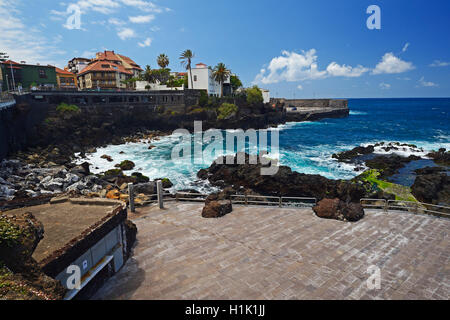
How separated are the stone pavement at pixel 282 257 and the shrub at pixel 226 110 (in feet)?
186

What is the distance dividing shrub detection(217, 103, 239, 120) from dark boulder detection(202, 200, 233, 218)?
184 ft

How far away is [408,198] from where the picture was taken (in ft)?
76.9

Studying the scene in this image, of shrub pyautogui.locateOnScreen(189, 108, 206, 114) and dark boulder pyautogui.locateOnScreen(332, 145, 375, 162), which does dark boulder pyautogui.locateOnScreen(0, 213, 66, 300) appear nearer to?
dark boulder pyautogui.locateOnScreen(332, 145, 375, 162)

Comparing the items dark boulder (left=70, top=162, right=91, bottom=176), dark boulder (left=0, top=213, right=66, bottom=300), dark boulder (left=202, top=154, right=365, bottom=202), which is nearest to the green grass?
dark boulder (left=202, top=154, right=365, bottom=202)

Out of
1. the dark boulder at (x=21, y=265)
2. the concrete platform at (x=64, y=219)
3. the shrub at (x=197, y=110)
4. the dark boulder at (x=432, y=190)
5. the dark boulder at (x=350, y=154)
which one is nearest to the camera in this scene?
the dark boulder at (x=21, y=265)

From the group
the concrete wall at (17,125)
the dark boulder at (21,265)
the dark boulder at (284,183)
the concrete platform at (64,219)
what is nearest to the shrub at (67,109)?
the concrete wall at (17,125)

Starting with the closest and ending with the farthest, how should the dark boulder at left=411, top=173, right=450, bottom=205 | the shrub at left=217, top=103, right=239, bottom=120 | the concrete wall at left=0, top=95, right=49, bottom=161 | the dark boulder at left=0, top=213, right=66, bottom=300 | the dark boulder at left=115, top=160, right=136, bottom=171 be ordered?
the dark boulder at left=0, top=213, right=66, bottom=300
the dark boulder at left=411, top=173, right=450, bottom=205
the concrete wall at left=0, top=95, right=49, bottom=161
the dark boulder at left=115, top=160, right=136, bottom=171
the shrub at left=217, top=103, right=239, bottom=120

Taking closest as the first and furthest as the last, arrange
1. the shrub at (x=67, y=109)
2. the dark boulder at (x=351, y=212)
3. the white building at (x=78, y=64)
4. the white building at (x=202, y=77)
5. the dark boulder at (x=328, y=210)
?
the dark boulder at (x=351, y=212), the dark boulder at (x=328, y=210), the shrub at (x=67, y=109), the white building at (x=202, y=77), the white building at (x=78, y=64)

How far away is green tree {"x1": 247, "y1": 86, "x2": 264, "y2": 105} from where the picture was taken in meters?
77.7

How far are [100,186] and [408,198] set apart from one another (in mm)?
28722

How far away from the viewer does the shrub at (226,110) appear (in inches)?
2694

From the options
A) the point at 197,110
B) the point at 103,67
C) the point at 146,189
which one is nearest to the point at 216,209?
the point at 146,189

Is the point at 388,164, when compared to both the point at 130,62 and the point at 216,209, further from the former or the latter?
the point at 130,62

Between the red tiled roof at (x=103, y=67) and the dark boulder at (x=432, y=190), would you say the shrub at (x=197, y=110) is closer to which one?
the red tiled roof at (x=103, y=67)
